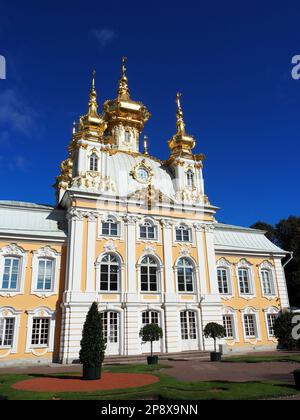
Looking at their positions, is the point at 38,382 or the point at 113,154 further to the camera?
the point at 113,154

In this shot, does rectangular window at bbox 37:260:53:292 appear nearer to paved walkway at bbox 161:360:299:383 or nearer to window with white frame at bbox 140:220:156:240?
window with white frame at bbox 140:220:156:240

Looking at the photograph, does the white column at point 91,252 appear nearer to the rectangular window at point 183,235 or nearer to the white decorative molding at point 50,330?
the white decorative molding at point 50,330

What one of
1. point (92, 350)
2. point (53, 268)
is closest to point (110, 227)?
point (53, 268)

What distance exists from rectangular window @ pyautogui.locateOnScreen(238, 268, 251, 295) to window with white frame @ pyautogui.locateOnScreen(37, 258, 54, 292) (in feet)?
47.9

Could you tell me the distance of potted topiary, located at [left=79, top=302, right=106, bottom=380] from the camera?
1274cm

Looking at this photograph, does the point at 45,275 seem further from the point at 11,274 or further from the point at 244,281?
the point at 244,281

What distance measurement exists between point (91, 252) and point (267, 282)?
1519 centimetres

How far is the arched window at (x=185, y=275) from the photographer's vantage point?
25.2 metres

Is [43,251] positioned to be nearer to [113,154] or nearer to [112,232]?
[112,232]

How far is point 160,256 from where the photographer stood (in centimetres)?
2506

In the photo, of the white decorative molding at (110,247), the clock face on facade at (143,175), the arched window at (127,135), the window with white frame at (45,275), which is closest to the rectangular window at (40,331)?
the window with white frame at (45,275)
